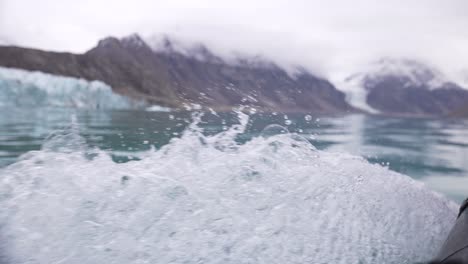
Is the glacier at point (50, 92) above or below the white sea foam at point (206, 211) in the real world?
above

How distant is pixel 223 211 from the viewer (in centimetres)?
434

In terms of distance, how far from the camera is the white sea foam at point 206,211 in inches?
141

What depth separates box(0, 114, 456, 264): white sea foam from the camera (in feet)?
11.8

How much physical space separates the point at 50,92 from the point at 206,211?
61.9 meters

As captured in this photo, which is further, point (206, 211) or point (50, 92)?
point (50, 92)

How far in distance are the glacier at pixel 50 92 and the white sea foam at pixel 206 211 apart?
55378mm

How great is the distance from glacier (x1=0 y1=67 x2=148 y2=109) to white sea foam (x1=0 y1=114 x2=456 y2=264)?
5538cm

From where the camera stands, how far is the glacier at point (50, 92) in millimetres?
53438

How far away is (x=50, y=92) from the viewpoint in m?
→ 58.9

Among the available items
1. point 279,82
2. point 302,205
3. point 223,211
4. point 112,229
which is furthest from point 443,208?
point 279,82

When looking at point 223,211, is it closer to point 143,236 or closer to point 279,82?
point 143,236

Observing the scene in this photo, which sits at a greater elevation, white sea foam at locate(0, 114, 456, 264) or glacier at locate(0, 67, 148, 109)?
glacier at locate(0, 67, 148, 109)

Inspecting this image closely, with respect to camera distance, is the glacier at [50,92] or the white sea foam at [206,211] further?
the glacier at [50,92]

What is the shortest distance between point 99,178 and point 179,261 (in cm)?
185
